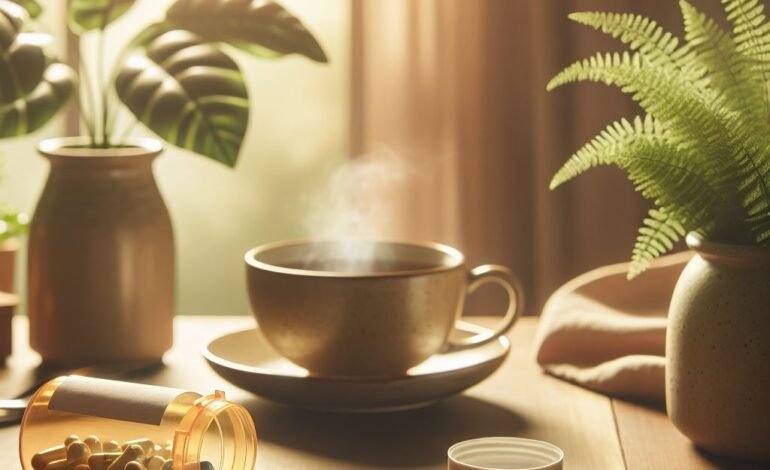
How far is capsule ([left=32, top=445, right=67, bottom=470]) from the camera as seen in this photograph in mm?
736

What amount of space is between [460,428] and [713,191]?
27cm

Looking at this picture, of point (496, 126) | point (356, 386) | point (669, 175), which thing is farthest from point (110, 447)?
point (496, 126)

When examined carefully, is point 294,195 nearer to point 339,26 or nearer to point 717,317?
point 339,26

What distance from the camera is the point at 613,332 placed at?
104cm

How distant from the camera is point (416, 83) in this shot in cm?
216

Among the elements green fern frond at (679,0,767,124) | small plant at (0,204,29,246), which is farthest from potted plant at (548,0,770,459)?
small plant at (0,204,29,246)

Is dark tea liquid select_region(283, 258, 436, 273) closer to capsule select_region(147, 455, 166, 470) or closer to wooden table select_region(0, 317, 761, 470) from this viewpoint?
wooden table select_region(0, 317, 761, 470)

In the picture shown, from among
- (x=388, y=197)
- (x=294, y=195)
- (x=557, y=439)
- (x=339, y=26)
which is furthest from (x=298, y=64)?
(x=557, y=439)

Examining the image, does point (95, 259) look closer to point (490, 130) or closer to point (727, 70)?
point (727, 70)

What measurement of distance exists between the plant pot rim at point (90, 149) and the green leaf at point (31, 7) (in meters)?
0.14

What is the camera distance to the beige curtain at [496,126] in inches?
80.7

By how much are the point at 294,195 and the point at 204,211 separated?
0.37 m

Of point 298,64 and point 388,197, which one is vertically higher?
point 298,64

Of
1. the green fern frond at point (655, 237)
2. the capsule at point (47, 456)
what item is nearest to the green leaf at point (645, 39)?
the green fern frond at point (655, 237)
